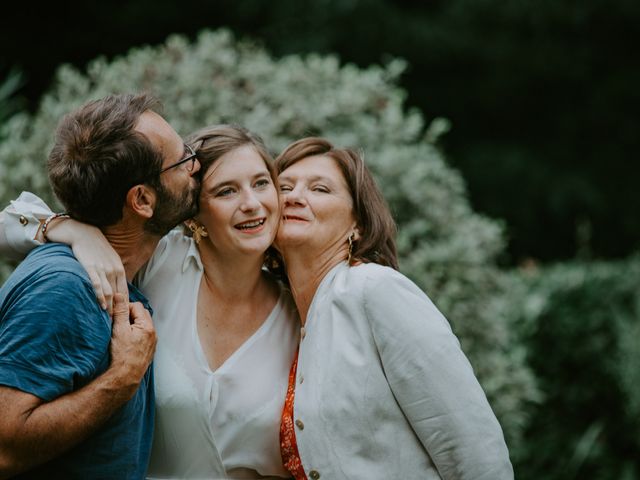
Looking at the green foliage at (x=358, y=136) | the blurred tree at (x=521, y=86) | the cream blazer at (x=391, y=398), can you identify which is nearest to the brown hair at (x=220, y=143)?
the cream blazer at (x=391, y=398)

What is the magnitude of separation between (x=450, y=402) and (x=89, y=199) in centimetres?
125

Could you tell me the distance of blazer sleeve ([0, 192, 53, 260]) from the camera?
273cm

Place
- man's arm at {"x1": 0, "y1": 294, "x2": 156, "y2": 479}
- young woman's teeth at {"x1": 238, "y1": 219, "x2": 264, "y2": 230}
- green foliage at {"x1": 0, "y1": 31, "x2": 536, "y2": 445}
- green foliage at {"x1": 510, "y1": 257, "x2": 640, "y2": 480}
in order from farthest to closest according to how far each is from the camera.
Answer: green foliage at {"x1": 510, "y1": 257, "x2": 640, "y2": 480} → green foliage at {"x1": 0, "y1": 31, "x2": 536, "y2": 445} → young woman's teeth at {"x1": 238, "y1": 219, "x2": 264, "y2": 230} → man's arm at {"x1": 0, "y1": 294, "x2": 156, "y2": 479}

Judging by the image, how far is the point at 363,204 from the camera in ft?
10.0

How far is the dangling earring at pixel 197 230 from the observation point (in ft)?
9.86

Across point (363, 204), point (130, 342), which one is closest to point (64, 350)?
point (130, 342)

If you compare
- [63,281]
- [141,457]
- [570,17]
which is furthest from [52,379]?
[570,17]

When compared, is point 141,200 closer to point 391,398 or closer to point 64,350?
point 64,350

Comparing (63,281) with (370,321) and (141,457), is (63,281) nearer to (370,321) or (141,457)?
(141,457)

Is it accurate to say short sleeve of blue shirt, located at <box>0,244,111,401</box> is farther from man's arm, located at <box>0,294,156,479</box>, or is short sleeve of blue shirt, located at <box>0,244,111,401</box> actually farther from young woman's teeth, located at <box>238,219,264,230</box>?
young woman's teeth, located at <box>238,219,264,230</box>

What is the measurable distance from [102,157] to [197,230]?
53 cm

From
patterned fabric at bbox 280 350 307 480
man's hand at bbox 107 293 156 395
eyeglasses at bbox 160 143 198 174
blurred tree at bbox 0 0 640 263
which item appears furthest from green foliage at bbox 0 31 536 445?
blurred tree at bbox 0 0 640 263

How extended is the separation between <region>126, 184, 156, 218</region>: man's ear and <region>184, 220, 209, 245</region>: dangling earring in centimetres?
29

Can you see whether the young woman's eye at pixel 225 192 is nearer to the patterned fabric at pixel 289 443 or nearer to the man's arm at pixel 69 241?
the man's arm at pixel 69 241
